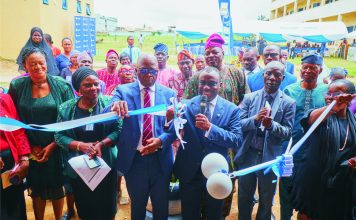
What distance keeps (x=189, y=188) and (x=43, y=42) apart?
4.70m

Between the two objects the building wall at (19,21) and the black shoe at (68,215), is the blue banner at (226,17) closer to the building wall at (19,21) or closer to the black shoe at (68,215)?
the black shoe at (68,215)

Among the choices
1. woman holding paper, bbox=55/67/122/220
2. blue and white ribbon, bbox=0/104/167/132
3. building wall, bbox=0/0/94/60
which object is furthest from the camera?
building wall, bbox=0/0/94/60

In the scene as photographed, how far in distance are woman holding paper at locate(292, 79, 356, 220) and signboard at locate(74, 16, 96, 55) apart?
17060mm

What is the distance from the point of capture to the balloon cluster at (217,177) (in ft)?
6.97

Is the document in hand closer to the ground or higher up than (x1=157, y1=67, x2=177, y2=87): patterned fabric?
closer to the ground

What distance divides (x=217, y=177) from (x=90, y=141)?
135cm

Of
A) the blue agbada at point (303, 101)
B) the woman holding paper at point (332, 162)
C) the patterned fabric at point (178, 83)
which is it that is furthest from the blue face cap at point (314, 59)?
the patterned fabric at point (178, 83)

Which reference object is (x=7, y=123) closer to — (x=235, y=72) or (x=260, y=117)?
(x=260, y=117)

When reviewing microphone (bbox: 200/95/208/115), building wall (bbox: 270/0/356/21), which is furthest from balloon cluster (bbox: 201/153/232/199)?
building wall (bbox: 270/0/356/21)

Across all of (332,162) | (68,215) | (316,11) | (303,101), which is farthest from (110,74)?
(316,11)

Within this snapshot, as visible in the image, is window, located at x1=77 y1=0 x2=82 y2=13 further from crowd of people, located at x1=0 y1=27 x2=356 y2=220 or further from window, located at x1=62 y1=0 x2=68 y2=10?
crowd of people, located at x1=0 y1=27 x2=356 y2=220

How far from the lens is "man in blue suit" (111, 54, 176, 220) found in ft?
9.09

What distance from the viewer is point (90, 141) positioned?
2.79 metres

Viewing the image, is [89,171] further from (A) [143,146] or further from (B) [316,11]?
(B) [316,11]
